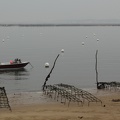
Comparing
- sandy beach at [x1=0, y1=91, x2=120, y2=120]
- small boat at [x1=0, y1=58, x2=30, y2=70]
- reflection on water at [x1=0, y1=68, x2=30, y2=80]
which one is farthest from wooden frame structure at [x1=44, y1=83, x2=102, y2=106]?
small boat at [x1=0, y1=58, x2=30, y2=70]

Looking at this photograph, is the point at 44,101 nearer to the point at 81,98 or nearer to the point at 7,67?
the point at 81,98

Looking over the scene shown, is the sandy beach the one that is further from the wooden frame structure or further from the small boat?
the small boat

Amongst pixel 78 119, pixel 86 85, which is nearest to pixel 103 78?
pixel 86 85

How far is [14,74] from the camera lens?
57.3 meters

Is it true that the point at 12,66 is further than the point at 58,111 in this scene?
Yes

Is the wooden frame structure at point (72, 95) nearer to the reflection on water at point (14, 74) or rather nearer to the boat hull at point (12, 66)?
the reflection on water at point (14, 74)

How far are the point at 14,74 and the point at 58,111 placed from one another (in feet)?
116

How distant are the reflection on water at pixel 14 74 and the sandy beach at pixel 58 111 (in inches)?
995

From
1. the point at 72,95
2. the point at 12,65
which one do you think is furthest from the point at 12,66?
the point at 72,95

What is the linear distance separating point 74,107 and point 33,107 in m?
3.43

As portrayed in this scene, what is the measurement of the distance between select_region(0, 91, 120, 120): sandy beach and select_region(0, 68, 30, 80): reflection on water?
82.9 ft

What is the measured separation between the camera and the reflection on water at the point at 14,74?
53.8 m

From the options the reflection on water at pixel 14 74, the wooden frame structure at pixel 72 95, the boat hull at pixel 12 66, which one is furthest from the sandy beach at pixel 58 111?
the boat hull at pixel 12 66

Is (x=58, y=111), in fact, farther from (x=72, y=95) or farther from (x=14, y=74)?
(x=14, y=74)
